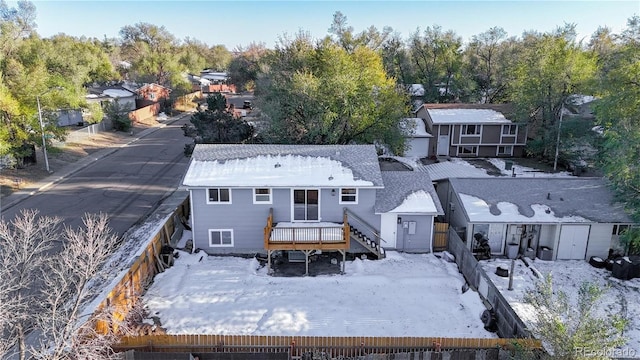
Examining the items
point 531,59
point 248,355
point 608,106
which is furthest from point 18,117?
point 531,59

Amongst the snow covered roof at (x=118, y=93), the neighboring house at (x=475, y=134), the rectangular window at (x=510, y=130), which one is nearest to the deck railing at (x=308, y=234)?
the neighboring house at (x=475, y=134)

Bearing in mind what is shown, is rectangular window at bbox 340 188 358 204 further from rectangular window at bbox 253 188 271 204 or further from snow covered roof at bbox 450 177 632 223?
snow covered roof at bbox 450 177 632 223

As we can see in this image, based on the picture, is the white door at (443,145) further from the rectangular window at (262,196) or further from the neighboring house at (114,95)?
the neighboring house at (114,95)

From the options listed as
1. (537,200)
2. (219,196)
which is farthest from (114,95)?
(537,200)

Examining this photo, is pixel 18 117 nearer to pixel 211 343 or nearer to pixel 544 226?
pixel 211 343

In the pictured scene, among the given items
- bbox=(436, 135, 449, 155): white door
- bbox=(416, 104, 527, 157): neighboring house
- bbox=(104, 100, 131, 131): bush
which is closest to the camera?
bbox=(416, 104, 527, 157): neighboring house

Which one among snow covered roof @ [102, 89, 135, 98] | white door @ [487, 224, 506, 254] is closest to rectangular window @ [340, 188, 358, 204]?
white door @ [487, 224, 506, 254]

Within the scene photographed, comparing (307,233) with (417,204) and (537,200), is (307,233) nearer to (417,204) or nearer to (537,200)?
(417,204)

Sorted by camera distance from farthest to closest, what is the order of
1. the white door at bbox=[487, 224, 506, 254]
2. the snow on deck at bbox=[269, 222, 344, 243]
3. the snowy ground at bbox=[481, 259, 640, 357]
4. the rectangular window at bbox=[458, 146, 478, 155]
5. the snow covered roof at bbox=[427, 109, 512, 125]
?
the rectangular window at bbox=[458, 146, 478, 155] → the snow covered roof at bbox=[427, 109, 512, 125] → the white door at bbox=[487, 224, 506, 254] → the snow on deck at bbox=[269, 222, 344, 243] → the snowy ground at bbox=[481, 259, 640, 357]
